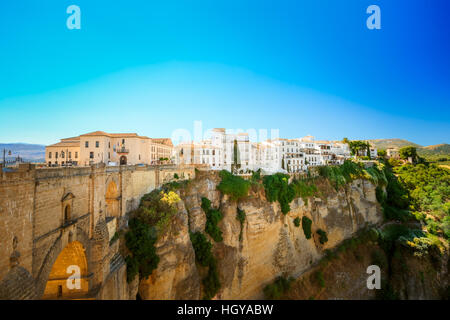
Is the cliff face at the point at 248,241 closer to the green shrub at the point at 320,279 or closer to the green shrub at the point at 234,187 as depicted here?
the green shrub at the point at 234,187

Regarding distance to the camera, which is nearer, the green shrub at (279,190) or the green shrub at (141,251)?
the green shrub at (141,251)

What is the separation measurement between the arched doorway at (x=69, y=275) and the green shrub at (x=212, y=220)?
1046 centimetres

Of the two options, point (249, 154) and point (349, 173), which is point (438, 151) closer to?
point (349, 173)

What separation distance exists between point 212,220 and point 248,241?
14.1ft

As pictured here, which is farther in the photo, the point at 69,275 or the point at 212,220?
the point at 212,220

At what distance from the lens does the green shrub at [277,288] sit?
806 inches

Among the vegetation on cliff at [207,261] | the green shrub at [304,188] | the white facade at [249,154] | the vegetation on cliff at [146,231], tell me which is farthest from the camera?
the white facade at [249,154]

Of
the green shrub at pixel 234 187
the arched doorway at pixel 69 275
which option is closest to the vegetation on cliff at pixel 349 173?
the green shrub at pixel 234 187

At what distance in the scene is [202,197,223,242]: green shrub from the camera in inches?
751

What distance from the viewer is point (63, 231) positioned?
28.1 feet

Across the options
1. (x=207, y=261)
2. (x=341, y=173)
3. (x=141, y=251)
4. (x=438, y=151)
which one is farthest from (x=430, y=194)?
(x=438, y=151)

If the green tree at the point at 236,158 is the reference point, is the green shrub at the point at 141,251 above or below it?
below

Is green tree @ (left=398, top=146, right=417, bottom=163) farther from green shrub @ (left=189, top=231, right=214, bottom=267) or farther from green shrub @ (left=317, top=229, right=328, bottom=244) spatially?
green shrub @ (left=189, top=231, right=214, bottom=267)
